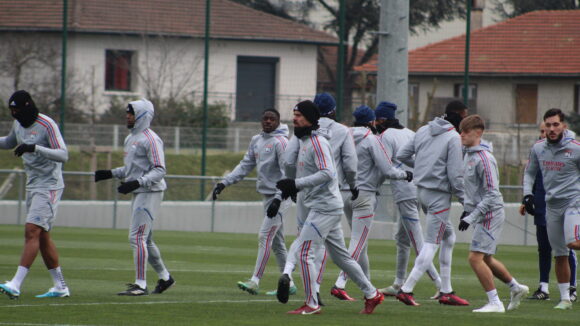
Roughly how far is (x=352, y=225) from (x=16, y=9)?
19.0m

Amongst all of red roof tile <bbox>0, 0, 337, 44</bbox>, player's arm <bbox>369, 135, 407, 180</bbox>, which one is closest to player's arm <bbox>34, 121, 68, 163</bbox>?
player's arm <bbox>369, 135, 407, 180</bbox>

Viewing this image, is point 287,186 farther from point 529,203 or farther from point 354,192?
point 529,203

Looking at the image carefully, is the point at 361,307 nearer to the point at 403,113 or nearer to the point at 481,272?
the point at 481,272

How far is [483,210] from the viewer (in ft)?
33.7

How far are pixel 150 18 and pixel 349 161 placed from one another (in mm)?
21334

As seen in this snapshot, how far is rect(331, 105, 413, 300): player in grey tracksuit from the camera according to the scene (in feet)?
38.0

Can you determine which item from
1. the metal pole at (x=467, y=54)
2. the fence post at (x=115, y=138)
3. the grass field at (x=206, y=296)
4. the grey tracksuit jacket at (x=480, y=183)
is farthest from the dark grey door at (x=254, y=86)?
the grey tracksuit jacket at (x=480, y=183)

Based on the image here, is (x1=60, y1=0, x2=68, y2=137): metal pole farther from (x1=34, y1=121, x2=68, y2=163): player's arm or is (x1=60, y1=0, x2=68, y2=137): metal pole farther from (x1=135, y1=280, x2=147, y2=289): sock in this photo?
(x1=135, y1=280, x2=147, y2=289): sock

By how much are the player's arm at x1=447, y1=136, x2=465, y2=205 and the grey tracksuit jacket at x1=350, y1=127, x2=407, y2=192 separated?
0.89 meters

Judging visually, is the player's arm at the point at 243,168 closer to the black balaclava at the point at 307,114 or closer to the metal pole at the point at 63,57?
the black balaclava at the point at 307,114

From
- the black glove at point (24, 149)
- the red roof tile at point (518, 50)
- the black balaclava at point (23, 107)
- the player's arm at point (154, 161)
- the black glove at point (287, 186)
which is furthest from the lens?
the red roof tile at point (518, 50)

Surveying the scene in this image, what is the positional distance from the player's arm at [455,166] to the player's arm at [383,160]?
0.85 metres

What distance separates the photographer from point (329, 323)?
9.30m

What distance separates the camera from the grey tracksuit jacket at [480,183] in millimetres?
10297
